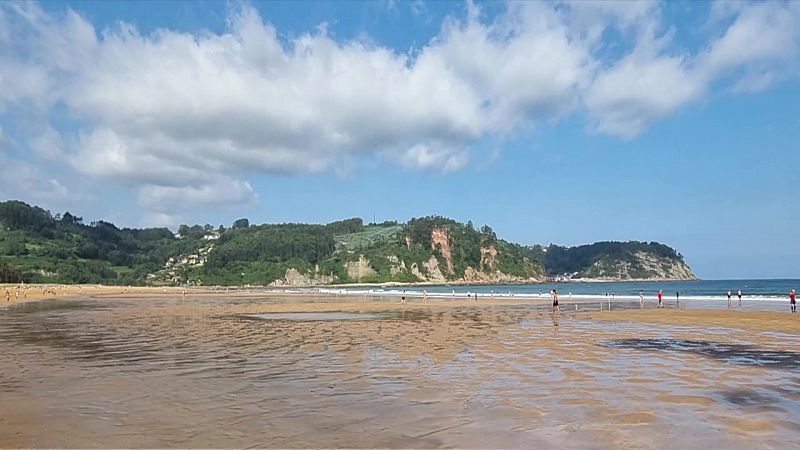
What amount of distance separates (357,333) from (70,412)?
54.9 ft

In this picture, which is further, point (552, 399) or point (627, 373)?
point (627, 373)

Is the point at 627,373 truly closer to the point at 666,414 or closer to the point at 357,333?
the point at 666,414

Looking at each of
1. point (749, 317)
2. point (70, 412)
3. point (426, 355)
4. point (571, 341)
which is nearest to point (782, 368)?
point (571, 341)

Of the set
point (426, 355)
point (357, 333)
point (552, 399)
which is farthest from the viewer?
point (357, 333)

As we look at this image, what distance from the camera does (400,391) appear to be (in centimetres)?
1282

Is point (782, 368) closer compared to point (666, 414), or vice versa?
point (666, 414)

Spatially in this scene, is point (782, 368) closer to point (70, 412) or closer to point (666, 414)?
point (666, 414)

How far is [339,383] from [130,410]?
15.4 feet

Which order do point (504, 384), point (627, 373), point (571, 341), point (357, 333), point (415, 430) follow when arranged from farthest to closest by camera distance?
point (357, 333), point (571, 341), point (627, 373), point (504, 384), point (415, 430)

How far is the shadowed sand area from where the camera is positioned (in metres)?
9.15

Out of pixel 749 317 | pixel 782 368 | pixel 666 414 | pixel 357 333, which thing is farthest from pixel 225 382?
pixel 749 317

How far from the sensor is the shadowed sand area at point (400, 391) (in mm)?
9148

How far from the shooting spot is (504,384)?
539 inches

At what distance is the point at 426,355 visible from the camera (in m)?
18.9
